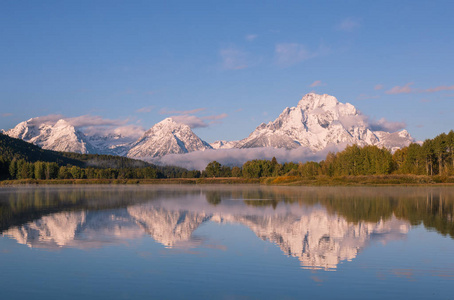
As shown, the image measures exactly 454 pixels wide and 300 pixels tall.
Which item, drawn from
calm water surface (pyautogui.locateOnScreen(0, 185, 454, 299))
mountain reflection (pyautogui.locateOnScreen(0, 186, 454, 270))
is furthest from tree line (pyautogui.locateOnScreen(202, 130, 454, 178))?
calm water surface (pyautogui.locateOnScreen(0, 185, 454, 299))

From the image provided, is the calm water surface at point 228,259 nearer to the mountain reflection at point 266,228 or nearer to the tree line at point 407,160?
the mountain reflection at point 266,228

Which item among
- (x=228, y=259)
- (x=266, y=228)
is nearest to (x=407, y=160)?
(x=266, y=228)

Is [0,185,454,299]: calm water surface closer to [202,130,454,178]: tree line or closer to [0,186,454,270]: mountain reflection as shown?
[0,186,454,270]: mountain reflection

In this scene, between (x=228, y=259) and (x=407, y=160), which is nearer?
(x=228, y=259)

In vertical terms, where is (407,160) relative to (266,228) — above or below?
above

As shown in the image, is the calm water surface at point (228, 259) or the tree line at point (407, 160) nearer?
the calm water surface at point (228, 259)

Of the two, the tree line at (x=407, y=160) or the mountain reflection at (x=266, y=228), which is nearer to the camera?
the mountain reflection at (x=266, y=228)

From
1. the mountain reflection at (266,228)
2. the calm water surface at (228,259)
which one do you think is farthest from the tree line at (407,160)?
the calm water surface at (228,259)

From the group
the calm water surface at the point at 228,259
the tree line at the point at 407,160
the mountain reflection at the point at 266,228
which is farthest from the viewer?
the tree line at the point at 407,160

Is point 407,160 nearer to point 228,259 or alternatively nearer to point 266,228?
point 266,228

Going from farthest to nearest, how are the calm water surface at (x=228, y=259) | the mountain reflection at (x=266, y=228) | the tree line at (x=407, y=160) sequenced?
the tree line at (x=407, y=160) → the mountain reflection at (x=266, y=228) → the calm water surface at (x=228, y=259)

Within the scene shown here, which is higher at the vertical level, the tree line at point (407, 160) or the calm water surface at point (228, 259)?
the tree line at point (407, 160)

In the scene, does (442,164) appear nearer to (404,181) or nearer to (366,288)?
(404,181)

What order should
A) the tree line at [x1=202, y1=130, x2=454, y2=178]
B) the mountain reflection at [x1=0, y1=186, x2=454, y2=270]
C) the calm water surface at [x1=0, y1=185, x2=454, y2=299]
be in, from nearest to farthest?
the calm water surface at [x1=0, y1=185, x2=454, y2=299], the mountain reflection at [x1=0, y1=186, x2=454, y2=270], the tree line at [x1=202, y1=130, x2=454, y2=178]
